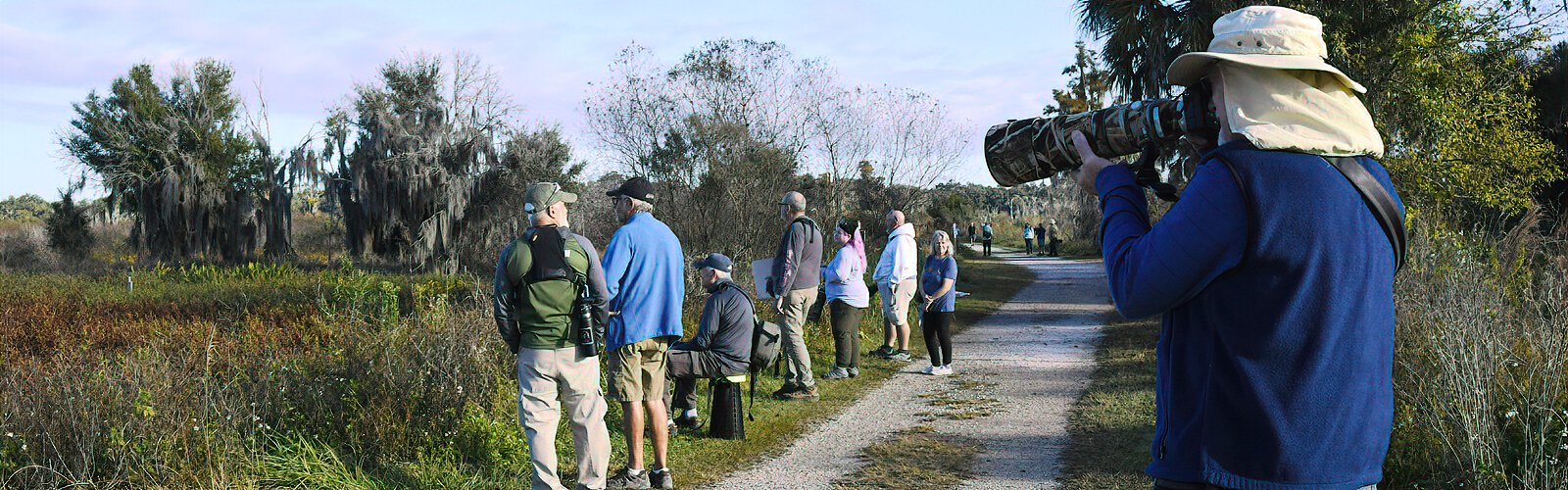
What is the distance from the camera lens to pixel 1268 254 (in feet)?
6.11

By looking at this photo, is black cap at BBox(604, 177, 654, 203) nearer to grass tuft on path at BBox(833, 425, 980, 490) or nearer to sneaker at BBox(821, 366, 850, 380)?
grass tuft on path at BBox(833, 425, 980, 490)

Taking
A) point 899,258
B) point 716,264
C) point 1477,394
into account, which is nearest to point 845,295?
point 899,258

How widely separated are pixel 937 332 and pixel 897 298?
670 millimetres

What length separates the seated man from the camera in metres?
6.89

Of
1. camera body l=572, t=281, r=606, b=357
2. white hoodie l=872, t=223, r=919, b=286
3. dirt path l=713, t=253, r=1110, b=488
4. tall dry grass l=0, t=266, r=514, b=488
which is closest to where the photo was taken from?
tall dry grass l=0, t=266, r=514, b=488

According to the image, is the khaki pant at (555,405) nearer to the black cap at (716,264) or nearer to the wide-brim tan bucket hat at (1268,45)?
the black cap at (716,264)

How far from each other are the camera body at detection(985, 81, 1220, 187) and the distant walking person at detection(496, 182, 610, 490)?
284cm

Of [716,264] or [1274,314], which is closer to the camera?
[1274,314]

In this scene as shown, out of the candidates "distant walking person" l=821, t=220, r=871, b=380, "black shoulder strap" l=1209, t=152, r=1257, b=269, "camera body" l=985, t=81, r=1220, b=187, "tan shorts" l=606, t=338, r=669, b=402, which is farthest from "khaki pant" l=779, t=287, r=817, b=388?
"black shoulder strap" l=1209, t=152, r=1257, b=269

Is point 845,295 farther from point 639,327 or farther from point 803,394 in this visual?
point 639,327

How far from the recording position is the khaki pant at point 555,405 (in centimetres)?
510

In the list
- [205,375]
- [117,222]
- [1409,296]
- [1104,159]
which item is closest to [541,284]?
[205,375]

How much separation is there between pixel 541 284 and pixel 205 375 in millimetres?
1967

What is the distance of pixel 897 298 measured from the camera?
10539mm
